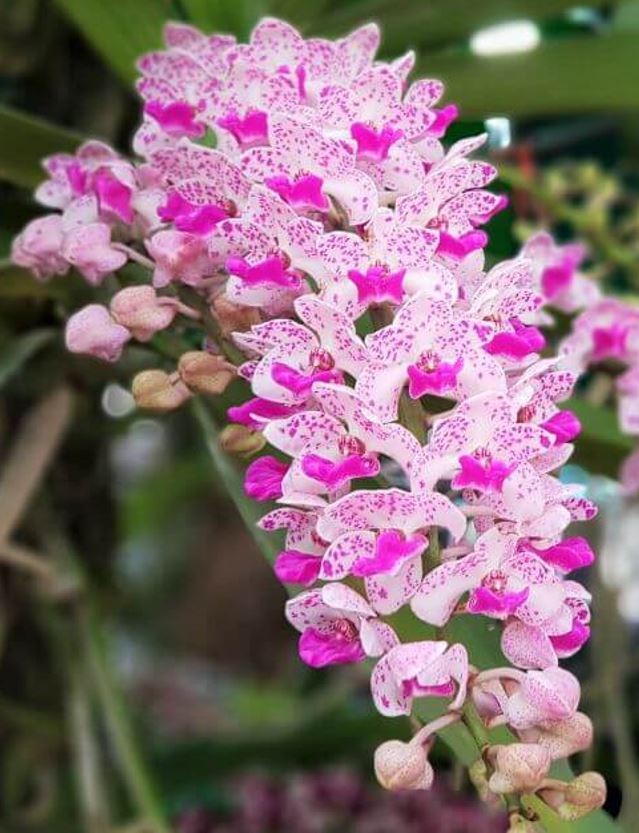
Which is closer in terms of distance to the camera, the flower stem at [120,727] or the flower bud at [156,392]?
the flower bud at [156,392]

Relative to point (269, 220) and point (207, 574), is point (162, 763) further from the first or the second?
point (207, 574)

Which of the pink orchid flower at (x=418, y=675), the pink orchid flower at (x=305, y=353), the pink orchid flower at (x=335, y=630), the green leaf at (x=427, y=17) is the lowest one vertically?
the pink orchid flower at (x=418, y=675)

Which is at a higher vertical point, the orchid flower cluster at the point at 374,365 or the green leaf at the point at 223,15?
the green leaf at the point at 223,15

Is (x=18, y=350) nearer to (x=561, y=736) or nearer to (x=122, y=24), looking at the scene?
(x=122, y=24)

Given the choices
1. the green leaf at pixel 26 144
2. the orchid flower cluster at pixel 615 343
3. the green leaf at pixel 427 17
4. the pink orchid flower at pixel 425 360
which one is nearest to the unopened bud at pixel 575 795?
the pink orchid flower at pixel 425 360

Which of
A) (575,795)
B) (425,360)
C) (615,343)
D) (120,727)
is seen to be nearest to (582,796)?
(575,795)

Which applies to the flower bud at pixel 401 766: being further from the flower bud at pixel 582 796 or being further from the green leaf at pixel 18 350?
the green leaf at pixel 18 350

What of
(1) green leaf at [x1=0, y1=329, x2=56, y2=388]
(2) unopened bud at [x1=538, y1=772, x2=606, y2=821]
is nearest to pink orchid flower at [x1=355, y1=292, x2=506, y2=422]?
(2) unopened bud at [x1=538, y1=772, x2=606, y2=821]

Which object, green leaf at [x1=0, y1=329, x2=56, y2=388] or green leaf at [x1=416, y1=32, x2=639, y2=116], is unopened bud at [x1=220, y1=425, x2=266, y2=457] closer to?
green leaf at [x1=0, y1=329, x2=56, y2=388]
